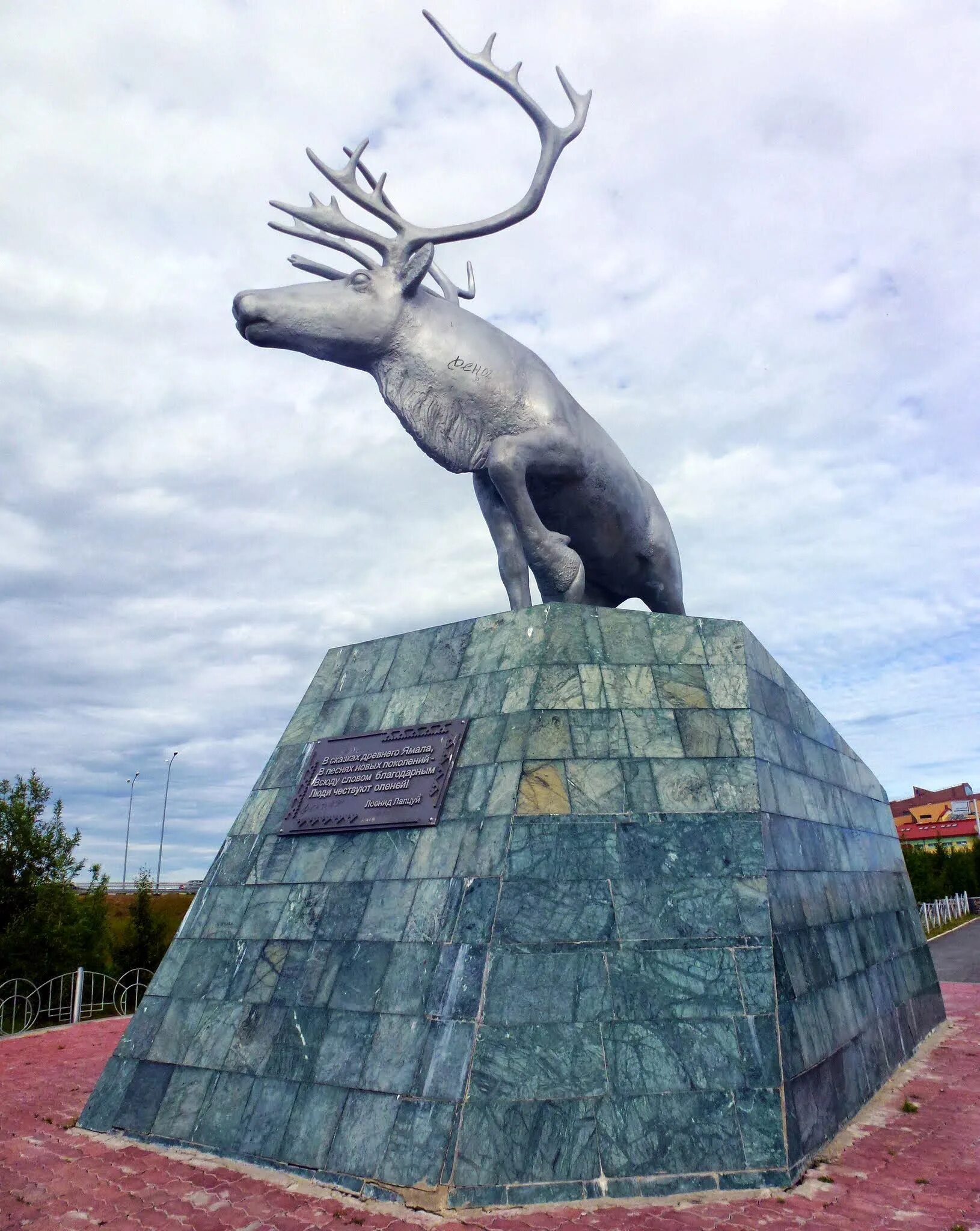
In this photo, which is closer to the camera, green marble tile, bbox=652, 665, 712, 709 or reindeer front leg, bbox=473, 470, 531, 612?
green marble tile, bbox=652, 665, 712, 709

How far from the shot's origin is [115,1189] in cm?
498

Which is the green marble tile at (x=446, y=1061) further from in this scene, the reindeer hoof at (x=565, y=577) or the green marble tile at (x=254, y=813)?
the reindeer hoof at (x=565, y=577)

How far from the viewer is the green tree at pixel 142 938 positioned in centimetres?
1625

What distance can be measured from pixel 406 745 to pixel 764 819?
262cm

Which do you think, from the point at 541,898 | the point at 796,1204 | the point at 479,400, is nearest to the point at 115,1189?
the point at 541,898

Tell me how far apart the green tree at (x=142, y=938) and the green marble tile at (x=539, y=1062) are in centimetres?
1318

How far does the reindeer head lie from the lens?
7.52 m

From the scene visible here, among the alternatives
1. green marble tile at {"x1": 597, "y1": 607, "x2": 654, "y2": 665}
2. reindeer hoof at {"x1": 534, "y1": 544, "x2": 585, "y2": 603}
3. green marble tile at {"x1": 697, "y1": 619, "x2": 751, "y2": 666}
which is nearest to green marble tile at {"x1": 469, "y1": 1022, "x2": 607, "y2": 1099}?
green marble tile at {"x1": 597, "y1": 607, "x2": 654, "y2": 665}

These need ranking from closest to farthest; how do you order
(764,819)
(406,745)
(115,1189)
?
(115,1189) → (764,819) → (406,745)

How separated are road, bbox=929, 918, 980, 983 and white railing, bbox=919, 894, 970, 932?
25.3 inches

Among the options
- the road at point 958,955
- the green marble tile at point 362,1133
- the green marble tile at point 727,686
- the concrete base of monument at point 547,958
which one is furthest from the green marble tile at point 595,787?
the road at point 958,955

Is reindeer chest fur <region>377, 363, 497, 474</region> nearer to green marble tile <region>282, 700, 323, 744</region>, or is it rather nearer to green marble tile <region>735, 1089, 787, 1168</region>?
green marble tile <region>282, 700, 323, 744</region>

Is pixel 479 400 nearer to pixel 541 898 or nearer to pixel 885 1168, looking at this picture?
pixel 541 898

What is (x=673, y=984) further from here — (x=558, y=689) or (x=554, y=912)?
(x=558, y=689)
